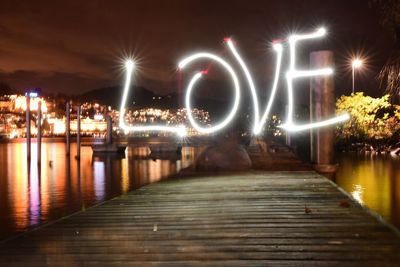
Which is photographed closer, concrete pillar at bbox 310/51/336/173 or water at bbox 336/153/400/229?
water at bbox 336/153/400/229

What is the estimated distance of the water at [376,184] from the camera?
48.7 feet

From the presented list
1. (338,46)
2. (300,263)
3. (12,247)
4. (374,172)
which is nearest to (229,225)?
(300,263)

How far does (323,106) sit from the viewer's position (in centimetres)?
1870

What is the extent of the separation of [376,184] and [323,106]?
4057 mm

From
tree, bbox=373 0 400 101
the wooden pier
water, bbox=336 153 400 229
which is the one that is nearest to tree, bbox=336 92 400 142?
water, bbox=336 153 400 229

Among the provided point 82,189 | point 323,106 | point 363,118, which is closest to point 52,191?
point 82,189

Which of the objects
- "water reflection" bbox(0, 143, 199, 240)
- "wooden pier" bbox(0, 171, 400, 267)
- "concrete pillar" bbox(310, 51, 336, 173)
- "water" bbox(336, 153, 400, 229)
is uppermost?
"concrete pillar" bbox(310, 51, 336, 173)

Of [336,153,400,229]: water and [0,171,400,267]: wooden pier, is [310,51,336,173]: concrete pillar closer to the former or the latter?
[336,153,400,229]: water

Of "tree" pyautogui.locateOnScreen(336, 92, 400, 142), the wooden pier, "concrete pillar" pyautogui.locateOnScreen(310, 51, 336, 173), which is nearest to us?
the wooden pier

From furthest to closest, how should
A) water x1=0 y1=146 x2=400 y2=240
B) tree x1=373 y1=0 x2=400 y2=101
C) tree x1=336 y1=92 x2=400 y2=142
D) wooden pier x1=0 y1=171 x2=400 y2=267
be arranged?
tree x1=336 y1=92 x2=400 y2=142 → water x1=0 y1=146 x2=400 y2=240 → tree x1=373 y1=0 x2=400 y2=101 → wooden pier x1=0 y1=171 x2=400 y2=267

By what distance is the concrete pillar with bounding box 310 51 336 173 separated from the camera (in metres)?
18.5

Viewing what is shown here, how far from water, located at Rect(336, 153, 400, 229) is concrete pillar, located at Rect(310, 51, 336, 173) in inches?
49.1

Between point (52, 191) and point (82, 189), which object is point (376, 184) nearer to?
point (82, 189)

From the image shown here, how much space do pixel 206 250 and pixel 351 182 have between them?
15.6 m
